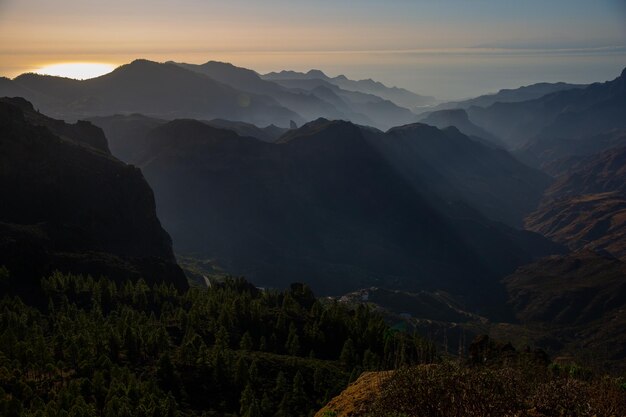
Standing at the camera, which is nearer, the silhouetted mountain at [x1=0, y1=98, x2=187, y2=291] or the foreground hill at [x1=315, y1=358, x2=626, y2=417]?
the foreground hill at [x1=315, y1=358, x2=626, y2=417]

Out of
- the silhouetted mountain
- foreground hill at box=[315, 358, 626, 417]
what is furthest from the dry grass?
the silhouetted mountain

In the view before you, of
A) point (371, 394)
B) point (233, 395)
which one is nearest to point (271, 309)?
point (233, 395)

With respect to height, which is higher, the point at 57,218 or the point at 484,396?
the point at 484,396

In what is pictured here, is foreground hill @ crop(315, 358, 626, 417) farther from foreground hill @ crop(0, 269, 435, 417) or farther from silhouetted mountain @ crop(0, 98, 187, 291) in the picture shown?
silhouetted mountain @ crop(0, 98, 187, 291)

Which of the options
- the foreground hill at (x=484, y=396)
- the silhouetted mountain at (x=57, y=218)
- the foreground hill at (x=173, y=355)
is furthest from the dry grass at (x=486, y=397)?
the silhouetted mountain at (x=57, y=218)

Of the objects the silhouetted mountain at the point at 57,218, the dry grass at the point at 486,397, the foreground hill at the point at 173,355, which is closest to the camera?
the dry grass at the point at 486,397

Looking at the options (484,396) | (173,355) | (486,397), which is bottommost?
(173,355)

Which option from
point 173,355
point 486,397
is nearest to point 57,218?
point 173,355

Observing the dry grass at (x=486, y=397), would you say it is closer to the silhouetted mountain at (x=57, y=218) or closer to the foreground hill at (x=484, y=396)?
the foreground hill at (x=484, y=396)

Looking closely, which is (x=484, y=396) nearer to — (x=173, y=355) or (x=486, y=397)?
(x=486, y=397)
